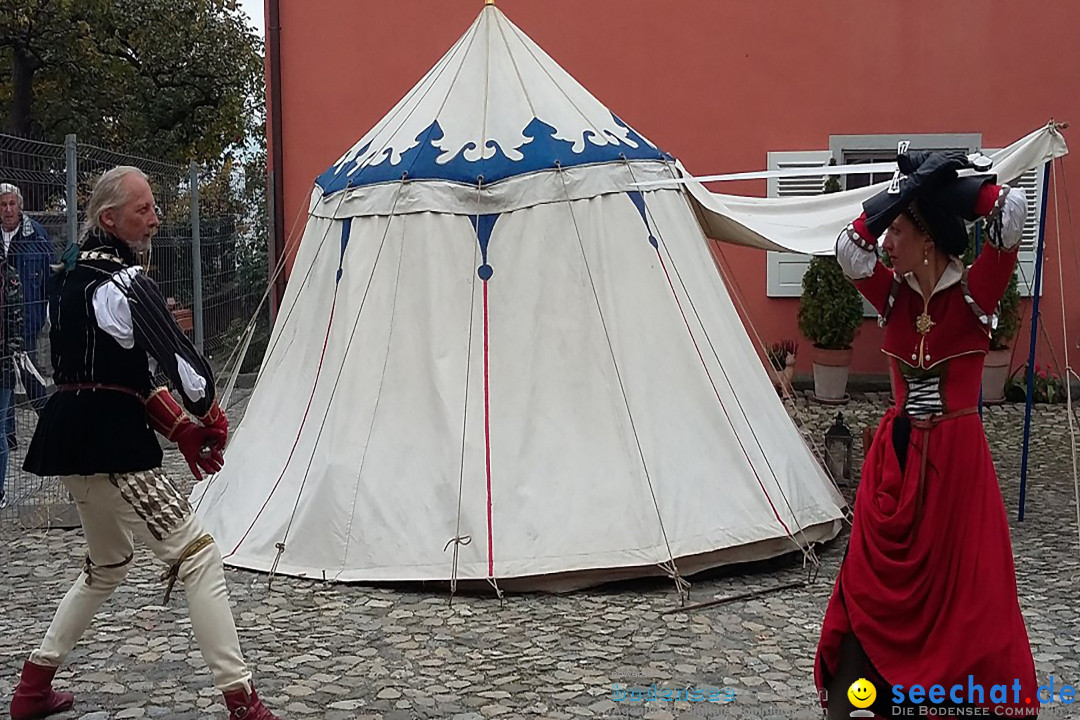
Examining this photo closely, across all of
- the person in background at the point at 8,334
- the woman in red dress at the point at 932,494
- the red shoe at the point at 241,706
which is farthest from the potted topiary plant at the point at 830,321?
the red shoe at the point at 241,706

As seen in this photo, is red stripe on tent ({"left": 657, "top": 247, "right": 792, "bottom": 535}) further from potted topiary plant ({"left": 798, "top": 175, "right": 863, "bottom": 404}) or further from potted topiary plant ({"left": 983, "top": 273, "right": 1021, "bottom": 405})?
potted topiary plant ({"left": 983, "top": 273, "right": 1021, "bottom": 405})

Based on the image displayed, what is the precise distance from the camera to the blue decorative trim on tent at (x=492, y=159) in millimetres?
5340

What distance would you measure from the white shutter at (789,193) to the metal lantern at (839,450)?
11.5 feet

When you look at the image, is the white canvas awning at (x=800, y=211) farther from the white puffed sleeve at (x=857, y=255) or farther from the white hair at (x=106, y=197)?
the white hair at (x=106, y=197)

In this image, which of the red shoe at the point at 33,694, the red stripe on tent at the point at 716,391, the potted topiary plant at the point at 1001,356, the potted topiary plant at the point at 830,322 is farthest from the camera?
the potted topiary plant at the point at 830,322

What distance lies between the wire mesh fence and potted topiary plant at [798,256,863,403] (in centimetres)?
487

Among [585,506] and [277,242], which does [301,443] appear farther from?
[277,242]

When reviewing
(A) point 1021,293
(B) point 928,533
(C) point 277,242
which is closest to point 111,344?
(B) point 928,533

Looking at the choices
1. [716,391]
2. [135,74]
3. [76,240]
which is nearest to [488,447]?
[716,391]

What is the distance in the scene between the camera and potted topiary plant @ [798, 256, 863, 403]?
31.5 feet

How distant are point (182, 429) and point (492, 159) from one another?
95.6 inches

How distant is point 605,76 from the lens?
10305mm

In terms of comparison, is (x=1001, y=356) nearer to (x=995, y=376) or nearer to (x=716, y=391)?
Result: (x=995, y=376)

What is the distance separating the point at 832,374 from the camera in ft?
31.8
